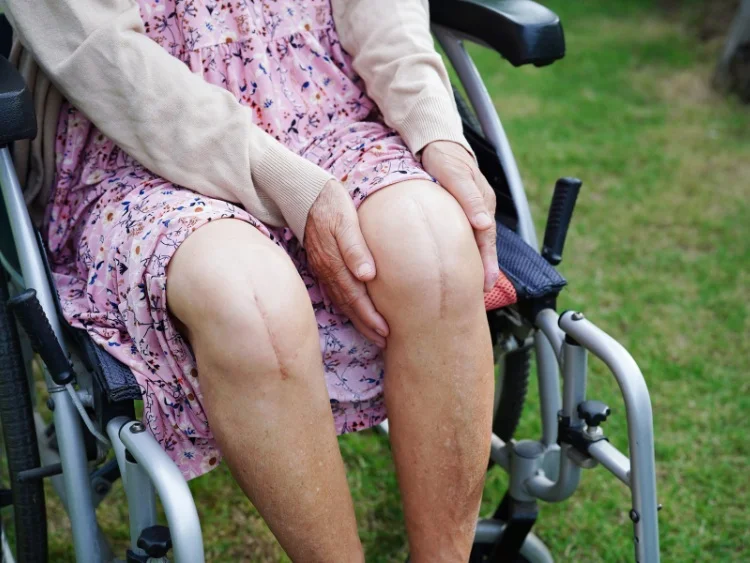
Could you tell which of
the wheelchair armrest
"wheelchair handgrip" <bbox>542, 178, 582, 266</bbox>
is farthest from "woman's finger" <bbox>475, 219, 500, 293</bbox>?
the wheelchair armrest

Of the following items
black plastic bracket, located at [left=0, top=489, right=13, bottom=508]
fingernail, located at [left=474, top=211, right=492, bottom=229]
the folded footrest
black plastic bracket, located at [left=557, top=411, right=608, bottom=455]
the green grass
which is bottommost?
the green grass

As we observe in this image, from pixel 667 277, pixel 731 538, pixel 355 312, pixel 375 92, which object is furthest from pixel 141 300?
pixel 667 277

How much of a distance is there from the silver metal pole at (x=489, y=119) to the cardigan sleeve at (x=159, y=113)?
0.44 metres

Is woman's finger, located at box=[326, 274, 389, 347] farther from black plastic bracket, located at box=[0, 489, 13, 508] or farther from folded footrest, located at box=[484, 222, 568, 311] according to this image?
black plastic bracket, located at box=[0, 489, 13, 508]

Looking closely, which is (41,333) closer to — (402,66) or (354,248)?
(354,248)

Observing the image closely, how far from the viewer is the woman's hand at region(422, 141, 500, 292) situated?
1.28 metres

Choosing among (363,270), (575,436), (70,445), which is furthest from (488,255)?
(70,445)

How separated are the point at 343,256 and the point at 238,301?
193mm

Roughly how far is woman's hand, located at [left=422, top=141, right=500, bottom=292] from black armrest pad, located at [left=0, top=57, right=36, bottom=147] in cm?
56

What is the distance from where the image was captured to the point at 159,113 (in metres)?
1.28

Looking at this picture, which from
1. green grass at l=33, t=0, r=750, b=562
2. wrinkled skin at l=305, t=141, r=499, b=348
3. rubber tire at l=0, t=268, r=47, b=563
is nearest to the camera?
wrinkled skin at l=305, t=141, r=499, b=348

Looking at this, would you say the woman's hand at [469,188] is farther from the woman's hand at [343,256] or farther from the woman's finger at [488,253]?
the woman's hand at [343,256]

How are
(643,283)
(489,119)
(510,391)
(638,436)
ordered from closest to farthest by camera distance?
1. (638,436)
2. (489,119)
3. (510,391)
4. (643,283)

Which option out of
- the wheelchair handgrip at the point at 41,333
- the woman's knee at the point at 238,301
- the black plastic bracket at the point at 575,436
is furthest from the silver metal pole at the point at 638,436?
the wheelchair handgrip at the point at 41,333
